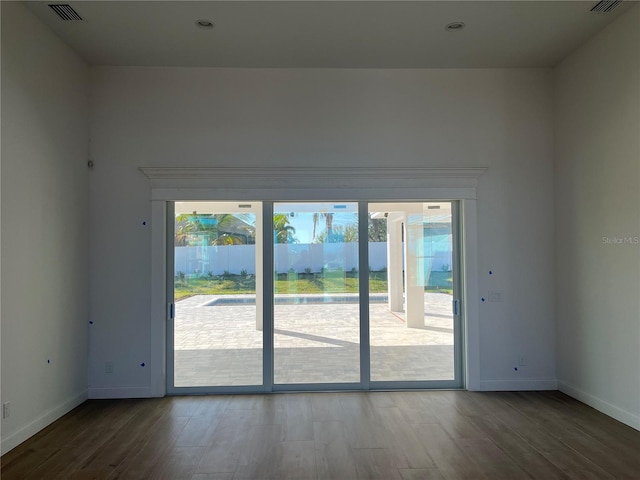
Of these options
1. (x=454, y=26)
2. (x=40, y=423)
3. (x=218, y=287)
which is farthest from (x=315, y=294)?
(x=454, y=26)

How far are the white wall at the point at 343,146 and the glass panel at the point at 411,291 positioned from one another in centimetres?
43

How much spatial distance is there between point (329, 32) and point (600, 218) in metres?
3.21

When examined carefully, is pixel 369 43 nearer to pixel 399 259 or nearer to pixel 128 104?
pixel 399 259

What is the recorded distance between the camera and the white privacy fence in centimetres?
473

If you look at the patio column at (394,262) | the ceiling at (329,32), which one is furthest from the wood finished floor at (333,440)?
the ceiling at (329,32)

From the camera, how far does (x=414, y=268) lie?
4.84 m

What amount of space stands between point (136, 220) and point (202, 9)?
2299mm

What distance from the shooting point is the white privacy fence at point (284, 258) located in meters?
4.73

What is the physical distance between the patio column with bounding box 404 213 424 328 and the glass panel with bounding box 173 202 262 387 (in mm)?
1733

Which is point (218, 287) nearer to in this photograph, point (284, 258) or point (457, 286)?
point (284, 258)

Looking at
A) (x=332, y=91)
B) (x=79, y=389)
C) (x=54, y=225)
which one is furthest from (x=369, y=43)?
(x=79, y=389)

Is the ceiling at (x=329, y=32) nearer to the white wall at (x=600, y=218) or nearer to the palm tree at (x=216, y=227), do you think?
the white wall at (x=600, y=218)

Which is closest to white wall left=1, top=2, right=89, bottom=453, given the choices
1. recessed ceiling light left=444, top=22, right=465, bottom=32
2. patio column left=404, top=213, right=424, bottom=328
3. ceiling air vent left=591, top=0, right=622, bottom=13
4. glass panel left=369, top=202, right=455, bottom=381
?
glass panel left=369, top=202, right=455, bottom=381

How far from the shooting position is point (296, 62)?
177 inches
